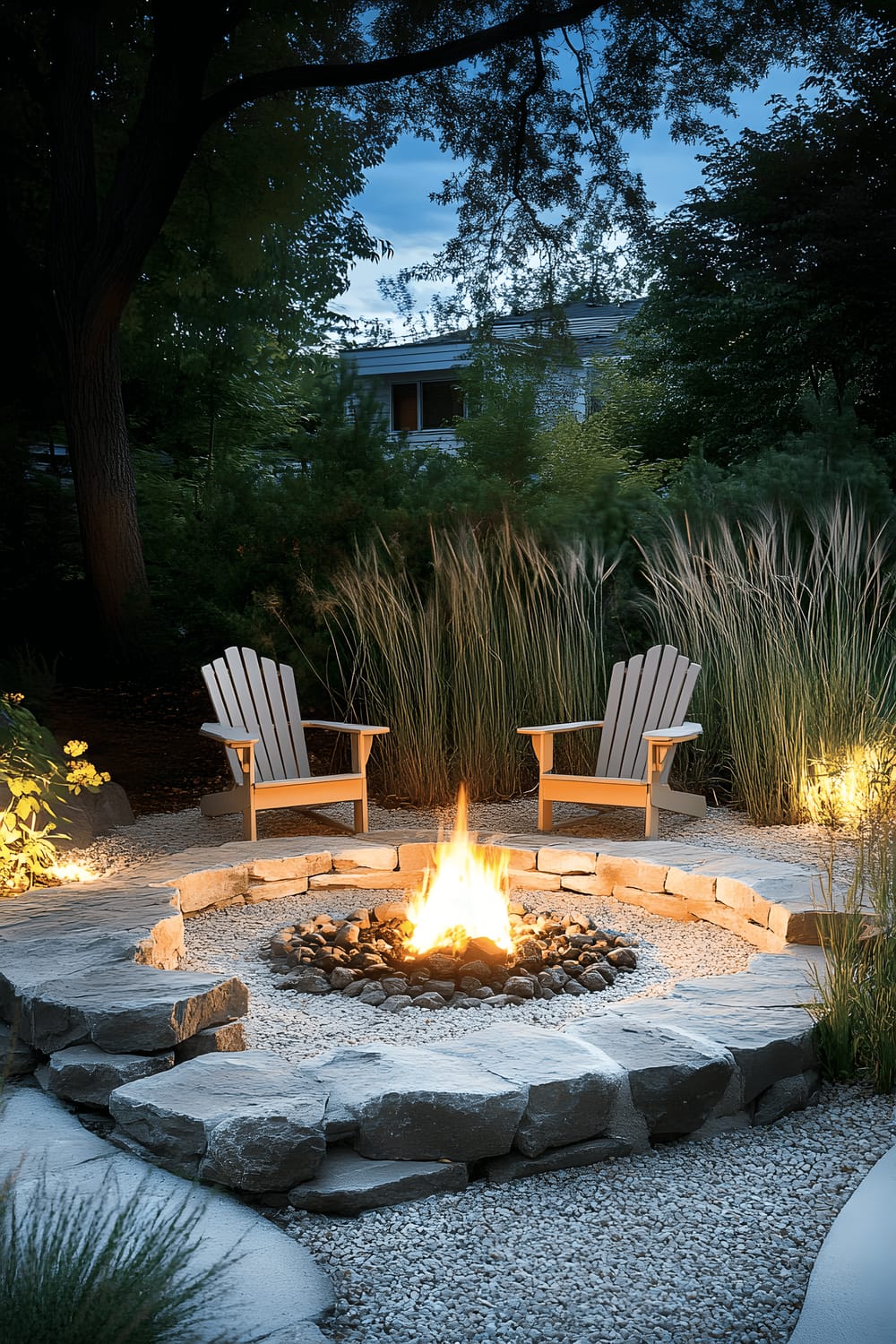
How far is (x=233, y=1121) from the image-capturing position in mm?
2078

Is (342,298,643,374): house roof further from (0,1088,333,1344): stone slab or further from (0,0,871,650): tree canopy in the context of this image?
(0,1088,333,1344): stone slab

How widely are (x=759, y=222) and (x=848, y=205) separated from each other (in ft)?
4.54

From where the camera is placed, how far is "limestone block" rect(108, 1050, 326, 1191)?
205cm

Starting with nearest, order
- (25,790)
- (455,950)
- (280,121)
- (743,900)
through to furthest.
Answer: (455,950) < (743,900) < (25,790) < (280,121)

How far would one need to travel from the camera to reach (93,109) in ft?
28.4

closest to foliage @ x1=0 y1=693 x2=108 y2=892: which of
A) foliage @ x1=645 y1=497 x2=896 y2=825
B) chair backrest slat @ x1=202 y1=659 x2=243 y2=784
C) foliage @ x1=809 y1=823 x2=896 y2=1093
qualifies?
chair backrest slat @ x1=202 y1=659 x2=243 y2=784

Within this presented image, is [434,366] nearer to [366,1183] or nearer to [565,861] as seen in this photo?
[565,861]

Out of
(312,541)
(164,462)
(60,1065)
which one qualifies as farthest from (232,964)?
(164,462)

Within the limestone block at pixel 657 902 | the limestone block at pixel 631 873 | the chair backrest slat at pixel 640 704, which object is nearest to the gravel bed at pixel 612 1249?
the limestone block at pixel 657 902

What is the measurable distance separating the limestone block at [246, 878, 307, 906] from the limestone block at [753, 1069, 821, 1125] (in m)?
2.31

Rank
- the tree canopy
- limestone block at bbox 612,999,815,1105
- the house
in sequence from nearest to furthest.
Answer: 1. limestone block at bbox 612,999,815,1105
2. the tree canopy
3. the house

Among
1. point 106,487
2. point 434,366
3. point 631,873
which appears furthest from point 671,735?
point 434,366

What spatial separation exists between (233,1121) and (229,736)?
9.05 feet

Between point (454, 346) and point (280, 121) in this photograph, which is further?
point (454, 346)
